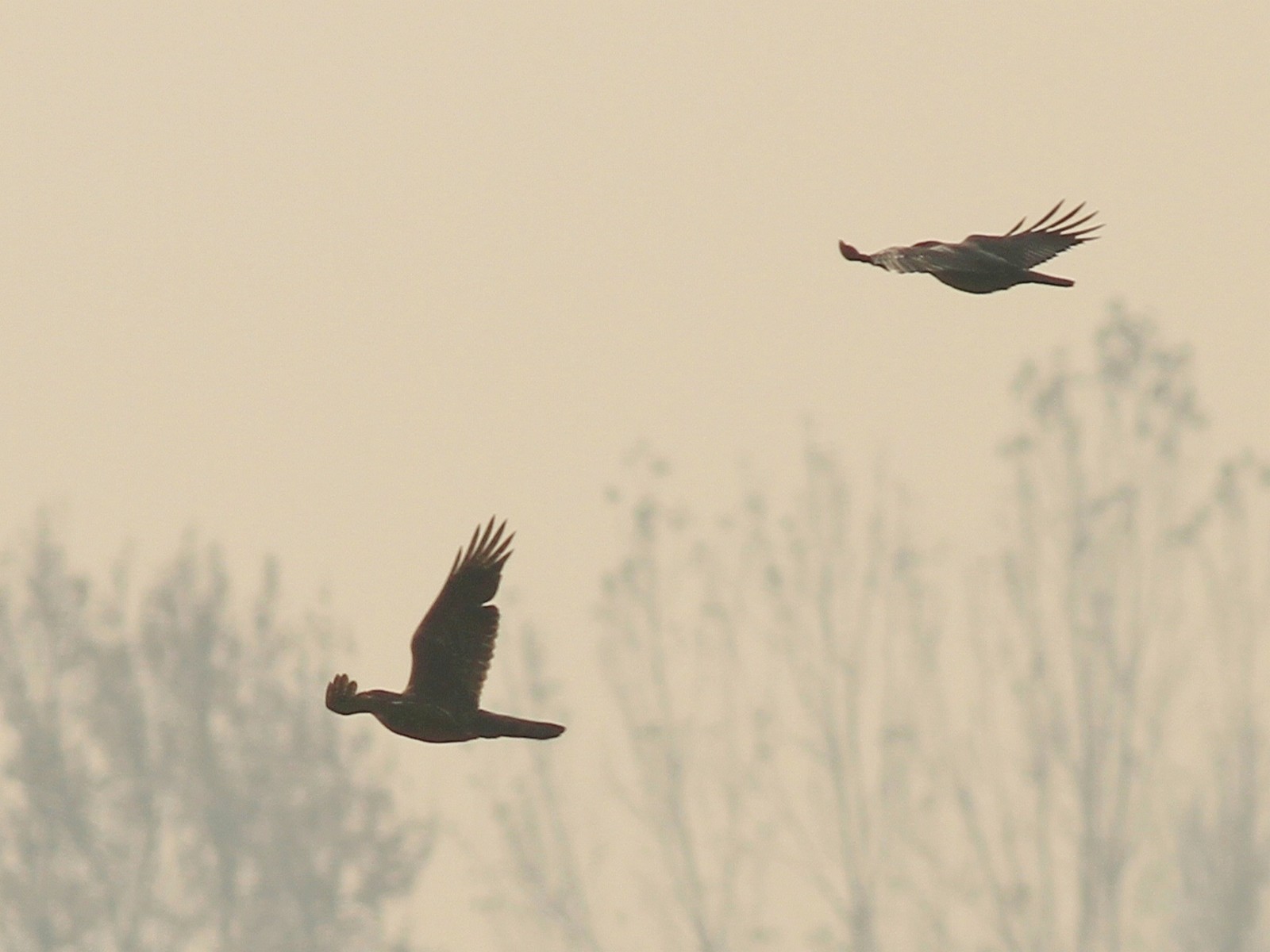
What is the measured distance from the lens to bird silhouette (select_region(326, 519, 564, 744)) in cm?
1516

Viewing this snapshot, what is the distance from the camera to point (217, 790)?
2119 inches

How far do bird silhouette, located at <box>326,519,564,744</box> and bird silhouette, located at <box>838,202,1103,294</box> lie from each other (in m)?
2.20

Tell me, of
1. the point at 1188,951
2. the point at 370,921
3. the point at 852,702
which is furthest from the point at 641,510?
A: the point at 370,921

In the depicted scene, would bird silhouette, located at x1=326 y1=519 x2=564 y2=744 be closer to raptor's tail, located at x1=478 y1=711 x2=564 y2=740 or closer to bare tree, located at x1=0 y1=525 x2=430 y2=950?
raptor's tail, located at x1=478 y1=711 x2=564 y2=740

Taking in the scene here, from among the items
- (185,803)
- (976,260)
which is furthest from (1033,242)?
(185,803)

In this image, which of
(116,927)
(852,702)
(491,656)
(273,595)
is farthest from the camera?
(273,595)

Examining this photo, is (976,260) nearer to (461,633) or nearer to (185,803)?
(461,633)

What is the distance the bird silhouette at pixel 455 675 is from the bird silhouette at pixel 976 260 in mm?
2203

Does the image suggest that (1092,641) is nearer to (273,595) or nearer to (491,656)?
(273,595)

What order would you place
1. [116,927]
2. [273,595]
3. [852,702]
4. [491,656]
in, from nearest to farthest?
[491,656] → [852,702] → [116,927] → [273,595]

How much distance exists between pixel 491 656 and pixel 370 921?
122 feet

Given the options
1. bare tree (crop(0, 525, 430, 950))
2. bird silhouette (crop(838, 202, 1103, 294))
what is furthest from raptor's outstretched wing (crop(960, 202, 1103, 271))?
bare tree (crop(0, 525, 430, 950))

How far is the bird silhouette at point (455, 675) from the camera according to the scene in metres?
15.2

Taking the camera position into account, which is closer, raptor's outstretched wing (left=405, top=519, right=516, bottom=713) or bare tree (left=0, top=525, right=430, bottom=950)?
raptor's outstretched wing (left=405, top=519, right=516, bottom=713)
